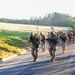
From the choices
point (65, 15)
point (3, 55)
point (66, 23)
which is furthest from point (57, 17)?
point (3, 55)

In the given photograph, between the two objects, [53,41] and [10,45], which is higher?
[53,41]

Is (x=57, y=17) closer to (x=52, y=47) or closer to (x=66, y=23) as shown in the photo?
(x=66, y=23)

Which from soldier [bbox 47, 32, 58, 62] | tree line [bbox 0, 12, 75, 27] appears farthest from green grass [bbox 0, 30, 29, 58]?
tree line [bbox 0, 12, 75, 27]

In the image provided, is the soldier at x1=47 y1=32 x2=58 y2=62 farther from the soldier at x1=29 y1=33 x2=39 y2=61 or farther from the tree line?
the tree line

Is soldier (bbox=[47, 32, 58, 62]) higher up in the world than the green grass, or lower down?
higher up

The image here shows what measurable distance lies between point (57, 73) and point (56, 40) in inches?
205

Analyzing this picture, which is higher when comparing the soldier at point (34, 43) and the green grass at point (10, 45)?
the soldier at point (34, 43)

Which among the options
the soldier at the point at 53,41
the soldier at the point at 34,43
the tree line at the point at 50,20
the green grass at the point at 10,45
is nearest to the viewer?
the soldier at the point at 53,41

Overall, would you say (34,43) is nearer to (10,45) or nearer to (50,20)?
(10,45)

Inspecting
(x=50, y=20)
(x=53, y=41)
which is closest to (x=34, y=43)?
(x=53, y=41)

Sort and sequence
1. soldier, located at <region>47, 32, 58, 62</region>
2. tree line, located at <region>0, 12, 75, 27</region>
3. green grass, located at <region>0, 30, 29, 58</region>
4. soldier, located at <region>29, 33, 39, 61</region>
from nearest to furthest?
soldier, located at <region>47, 32, 58, 62</region>, soldier, located at <region>29, 33, 39, 61</region>, green grass, located at <region>0, 30, 29, 58</region>, tree line, located at <region>0, 12, 75, 27</region>

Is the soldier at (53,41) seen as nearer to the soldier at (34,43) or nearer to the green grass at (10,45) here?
the soldier at (34,43)

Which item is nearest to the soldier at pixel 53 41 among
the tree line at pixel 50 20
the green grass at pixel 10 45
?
the green grass at pixel 10 45

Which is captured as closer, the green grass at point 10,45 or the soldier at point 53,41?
the soldier at point 53,41
